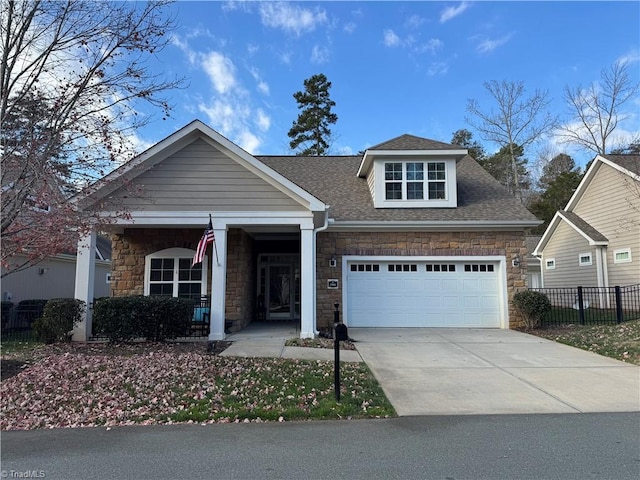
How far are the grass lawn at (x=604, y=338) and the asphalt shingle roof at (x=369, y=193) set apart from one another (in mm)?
3376

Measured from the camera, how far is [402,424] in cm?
492

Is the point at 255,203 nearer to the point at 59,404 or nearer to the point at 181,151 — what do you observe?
the point at 181,151

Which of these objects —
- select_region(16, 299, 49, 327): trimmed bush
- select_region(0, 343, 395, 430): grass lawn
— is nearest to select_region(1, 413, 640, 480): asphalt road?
select_region(0, 343, 395, 430): grass lawn

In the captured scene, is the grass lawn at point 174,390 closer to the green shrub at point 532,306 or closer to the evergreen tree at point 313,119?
the green shrub at point 532,306

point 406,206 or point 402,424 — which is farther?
point 406,206

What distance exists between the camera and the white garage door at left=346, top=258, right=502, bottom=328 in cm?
1284

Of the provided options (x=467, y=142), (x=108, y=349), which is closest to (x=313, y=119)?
(x=467, y=142)

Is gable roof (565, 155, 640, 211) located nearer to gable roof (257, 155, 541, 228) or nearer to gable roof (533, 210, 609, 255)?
gable roof (533, 210, 609, 255)

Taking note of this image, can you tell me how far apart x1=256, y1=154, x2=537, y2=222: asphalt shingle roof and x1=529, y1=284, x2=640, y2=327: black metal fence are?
3.25m

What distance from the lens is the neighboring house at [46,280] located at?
1510 cm

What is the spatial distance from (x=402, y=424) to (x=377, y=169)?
396 inches

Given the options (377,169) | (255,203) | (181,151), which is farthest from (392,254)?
(181,151)

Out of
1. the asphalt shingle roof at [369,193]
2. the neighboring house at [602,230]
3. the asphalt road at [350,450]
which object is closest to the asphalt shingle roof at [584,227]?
the neighboring house at [602,230]

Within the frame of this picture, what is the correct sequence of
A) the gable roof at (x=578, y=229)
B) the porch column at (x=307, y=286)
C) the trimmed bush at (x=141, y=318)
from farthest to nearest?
1. the gable roof at (x=578, y=229)
2. the porch column at (x=307, y=286)
3. the trimmed bush at (x=141, y=318)
